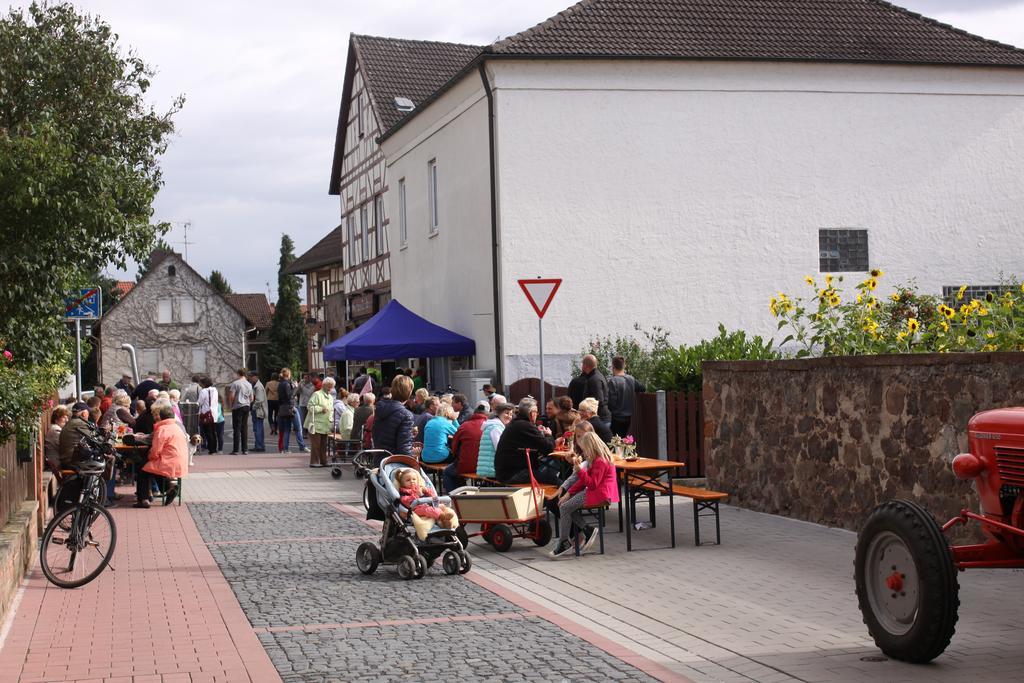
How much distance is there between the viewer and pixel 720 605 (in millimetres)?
9469

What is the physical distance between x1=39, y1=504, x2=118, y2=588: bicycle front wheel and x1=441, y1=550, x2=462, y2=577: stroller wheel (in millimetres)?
2803

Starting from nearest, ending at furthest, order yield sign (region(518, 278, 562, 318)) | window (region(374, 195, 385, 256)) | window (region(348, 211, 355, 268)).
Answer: yield sign (region(518, 278, 562, 318)) < window (region(374, 195, 385, 256)) < window (region(348, 211, 355, 268))

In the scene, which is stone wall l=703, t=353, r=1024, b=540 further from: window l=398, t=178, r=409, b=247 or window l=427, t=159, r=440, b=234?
window l=398, t=178, r=409, b=247

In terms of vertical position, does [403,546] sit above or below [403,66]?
below

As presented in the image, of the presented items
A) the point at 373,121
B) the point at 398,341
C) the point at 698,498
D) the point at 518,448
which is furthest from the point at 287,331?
the point at 698,498

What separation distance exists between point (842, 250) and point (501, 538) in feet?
48.3

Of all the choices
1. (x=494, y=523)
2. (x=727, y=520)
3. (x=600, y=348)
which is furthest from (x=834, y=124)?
(x=494, y=523)

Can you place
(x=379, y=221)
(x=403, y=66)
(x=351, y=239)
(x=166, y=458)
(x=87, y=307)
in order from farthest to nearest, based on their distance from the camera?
(x=351, y=239) < (x=403, y=66) < (x=379, y=221) < (x=87, y=307) < (x=166, y=458)

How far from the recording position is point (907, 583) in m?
7.26

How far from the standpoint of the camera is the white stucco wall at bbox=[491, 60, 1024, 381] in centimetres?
2402

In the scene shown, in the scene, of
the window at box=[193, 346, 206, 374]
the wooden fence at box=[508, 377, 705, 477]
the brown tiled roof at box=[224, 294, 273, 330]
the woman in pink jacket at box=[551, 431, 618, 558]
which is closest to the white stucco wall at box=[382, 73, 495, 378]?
the wooden fence at box=[508, 377, 705, 477]

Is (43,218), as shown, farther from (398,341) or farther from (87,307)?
(398,341)

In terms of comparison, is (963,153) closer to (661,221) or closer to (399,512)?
(661,221)

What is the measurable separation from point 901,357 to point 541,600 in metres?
4.15
